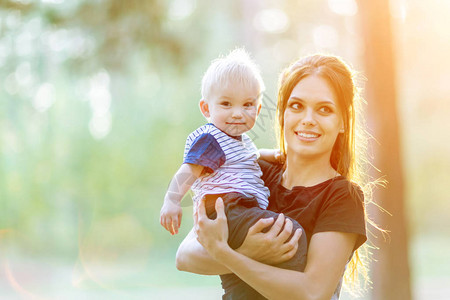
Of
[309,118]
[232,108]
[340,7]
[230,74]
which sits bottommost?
[309,118]

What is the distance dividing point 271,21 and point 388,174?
5.84 meters

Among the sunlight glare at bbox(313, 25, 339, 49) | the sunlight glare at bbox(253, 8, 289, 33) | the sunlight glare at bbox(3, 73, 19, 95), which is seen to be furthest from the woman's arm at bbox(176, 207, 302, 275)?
the sunlight glare at bbox(3, 73, 19, 95)

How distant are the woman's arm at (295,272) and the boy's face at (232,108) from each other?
435 mm

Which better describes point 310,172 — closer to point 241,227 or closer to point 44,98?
point 241,227

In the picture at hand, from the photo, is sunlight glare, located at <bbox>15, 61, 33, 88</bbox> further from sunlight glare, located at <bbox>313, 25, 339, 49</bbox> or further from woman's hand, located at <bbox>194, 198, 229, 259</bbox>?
woman's hand, located at <bbox>194, 198, 229, 259</bbox>

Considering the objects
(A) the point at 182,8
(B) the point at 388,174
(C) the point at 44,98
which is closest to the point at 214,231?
(B) the point at 388,174

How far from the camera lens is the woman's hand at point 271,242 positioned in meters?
2.02

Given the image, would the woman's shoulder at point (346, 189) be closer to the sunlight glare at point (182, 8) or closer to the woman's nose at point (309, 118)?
the woman's nose at point (309, 118)

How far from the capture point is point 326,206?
2.12 meters

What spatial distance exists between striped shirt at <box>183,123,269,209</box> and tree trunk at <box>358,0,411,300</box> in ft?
8.56

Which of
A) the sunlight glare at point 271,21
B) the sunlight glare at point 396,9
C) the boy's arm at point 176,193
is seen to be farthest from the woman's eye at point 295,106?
the sunlight glare at point 271,21

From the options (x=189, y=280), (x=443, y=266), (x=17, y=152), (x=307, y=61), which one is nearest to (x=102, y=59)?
(x=307, y=61)

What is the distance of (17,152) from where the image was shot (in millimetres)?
15039

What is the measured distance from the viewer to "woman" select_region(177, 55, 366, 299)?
6.54ft
